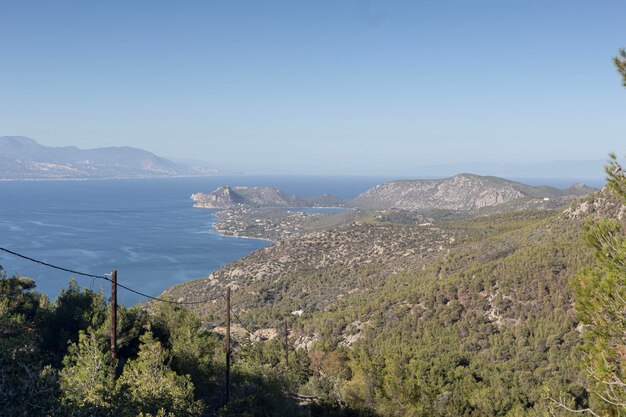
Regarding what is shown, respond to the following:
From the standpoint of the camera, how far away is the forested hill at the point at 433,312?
2472cm

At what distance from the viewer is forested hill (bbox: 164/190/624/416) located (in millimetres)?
24719

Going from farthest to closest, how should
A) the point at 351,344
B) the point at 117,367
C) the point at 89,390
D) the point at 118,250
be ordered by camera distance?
1. the point at 118,250
2. the point at 351,344
3. the point at 117,367
4. the point at 89,390

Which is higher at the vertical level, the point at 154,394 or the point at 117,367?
the point at 154,394

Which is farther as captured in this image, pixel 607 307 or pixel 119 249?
pixel 119 249

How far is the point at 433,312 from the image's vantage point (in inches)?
2032

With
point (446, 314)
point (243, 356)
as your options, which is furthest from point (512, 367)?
point (243, 356)

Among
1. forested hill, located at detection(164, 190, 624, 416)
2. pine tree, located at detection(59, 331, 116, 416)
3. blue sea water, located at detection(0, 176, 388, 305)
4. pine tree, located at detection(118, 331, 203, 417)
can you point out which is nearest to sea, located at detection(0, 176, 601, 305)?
blue sea water, located at detection(0, 176, 388, 305)

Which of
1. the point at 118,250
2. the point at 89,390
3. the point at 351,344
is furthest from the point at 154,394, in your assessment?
the point at 118,250

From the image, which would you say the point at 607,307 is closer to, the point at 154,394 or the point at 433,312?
the point at 154,394

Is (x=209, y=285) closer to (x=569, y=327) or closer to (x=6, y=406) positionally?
(x=569, y=327)

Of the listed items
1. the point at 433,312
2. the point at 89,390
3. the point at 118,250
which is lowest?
the point at 118,250

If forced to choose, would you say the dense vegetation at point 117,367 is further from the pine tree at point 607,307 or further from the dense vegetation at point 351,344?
the pine tree at point 607,307

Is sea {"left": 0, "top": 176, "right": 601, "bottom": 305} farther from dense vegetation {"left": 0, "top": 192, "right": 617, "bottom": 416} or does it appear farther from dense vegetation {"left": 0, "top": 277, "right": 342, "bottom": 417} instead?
dense vegetation {"left": 0, "top": 277, "right": 342, "bottom": 417}

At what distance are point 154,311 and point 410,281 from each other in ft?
133
